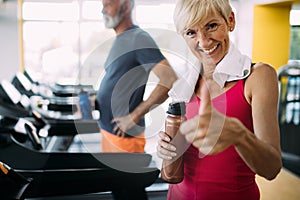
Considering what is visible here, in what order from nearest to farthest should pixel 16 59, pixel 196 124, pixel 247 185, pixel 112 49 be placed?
pixel 196 124 < pixel 247 185 < pixel 112 49 < pixel 16 59

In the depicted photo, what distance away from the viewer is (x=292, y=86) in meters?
2.69

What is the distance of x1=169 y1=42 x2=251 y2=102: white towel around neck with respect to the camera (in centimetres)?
60

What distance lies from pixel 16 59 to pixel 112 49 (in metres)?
3.87

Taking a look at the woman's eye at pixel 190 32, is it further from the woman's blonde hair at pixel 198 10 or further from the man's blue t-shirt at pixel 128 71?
the man's blue t-shirt at pixel 128 71

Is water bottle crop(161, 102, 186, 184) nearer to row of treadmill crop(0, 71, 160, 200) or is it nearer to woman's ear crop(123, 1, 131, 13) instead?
row of treadmill crop(0, 71, 160, 200)

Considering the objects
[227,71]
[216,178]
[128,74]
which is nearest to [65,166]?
[128,74]

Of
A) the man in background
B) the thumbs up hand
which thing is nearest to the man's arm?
the man in background

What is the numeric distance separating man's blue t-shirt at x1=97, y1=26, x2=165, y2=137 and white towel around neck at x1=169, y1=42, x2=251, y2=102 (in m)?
0.30

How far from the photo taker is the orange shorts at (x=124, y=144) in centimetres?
104

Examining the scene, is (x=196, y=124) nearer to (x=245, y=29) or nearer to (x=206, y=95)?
(x=206, y=95)

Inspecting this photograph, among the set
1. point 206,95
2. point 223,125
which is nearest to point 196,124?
point 223,125

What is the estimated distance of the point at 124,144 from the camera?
3.55 feet

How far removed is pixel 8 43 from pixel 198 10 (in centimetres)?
444

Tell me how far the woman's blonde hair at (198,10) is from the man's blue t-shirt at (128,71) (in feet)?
1.19
